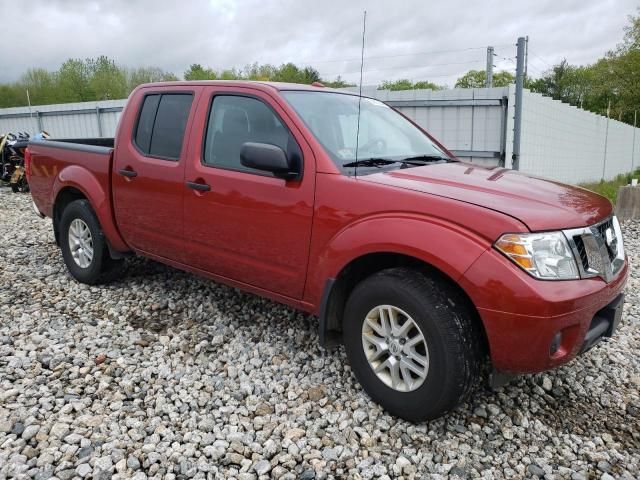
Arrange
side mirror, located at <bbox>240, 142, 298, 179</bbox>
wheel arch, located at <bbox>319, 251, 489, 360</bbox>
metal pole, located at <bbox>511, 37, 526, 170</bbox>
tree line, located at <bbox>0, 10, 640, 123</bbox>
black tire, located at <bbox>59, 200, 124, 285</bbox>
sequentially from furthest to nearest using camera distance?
1. tree line, located at <bbox>0, 10, 640, 123</bbox>
2. metal pole, located at <bbox>511, 37, 526, 170</bbox>
3. black tire, located at <bbox>59, 200, 124, 285</bbox>
4. side mirror, located at <bbox>240, 142, 298, 179</bbox>
5. wheel arch, located at <bbox>319, 251, 489, 360</bbox>

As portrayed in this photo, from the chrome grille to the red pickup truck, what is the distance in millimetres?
14

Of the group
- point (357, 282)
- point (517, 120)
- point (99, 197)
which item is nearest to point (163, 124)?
point (99, 197)

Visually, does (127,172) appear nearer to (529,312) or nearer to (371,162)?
(371,162)

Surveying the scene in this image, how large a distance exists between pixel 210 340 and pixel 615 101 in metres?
49.5

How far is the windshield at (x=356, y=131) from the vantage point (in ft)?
10.9

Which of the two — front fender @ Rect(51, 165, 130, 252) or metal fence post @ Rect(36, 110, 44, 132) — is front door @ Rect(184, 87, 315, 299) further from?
metal fence post @ Rect(36, 110, 44, 132)

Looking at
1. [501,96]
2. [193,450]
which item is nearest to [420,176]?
[193,450]

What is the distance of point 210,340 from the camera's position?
3990 mm

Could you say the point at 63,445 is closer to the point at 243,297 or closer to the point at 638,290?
the point at 243,297

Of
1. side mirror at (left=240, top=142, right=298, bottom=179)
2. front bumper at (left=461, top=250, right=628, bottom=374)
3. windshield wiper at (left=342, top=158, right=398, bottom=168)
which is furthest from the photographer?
windshield wiper at (left=342, top=158, right=398, bottom=168)

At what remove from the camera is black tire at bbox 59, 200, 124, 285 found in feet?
15.8

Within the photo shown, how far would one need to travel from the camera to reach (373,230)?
285cm

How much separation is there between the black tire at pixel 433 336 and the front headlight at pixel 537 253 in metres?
0.38

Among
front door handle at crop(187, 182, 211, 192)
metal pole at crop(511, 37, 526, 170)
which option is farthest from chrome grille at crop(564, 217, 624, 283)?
metal pole at crop(511, 37, 526, 170)
